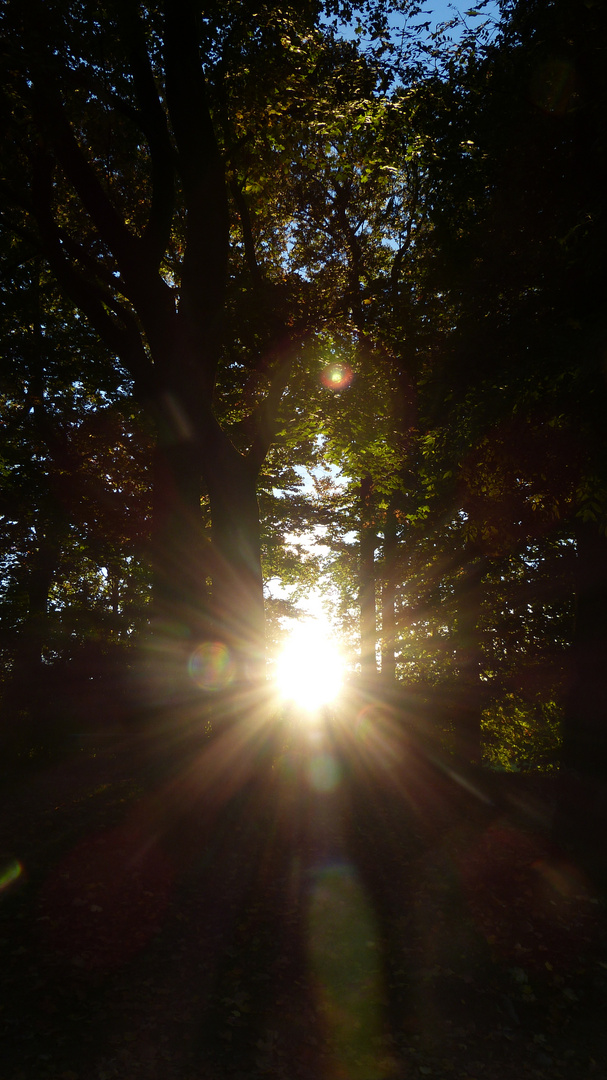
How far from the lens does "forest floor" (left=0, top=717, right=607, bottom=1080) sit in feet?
15.4

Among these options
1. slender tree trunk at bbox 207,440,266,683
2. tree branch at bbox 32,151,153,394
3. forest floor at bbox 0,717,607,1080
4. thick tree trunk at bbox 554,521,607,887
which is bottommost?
forest floor at bbox 0,717,607,1080

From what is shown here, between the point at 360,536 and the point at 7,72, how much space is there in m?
18.1

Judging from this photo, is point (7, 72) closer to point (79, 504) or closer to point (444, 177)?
point (444, 177)

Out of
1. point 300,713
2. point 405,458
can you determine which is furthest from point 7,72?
point 300,713

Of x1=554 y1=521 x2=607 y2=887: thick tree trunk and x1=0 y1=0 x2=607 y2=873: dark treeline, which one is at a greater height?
x1=0 y1=0 x2=607 y2=873: dark treeline

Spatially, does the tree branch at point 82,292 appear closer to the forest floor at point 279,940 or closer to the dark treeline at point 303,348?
the dark treeline at point 303,348

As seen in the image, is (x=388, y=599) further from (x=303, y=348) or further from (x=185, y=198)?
(x=185, y=198)

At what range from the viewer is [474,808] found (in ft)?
34.4

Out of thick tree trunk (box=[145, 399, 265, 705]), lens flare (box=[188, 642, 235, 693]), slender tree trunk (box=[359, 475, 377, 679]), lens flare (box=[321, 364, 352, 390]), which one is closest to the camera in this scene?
thick tree trunk (box=[145, 399, 265, 705])

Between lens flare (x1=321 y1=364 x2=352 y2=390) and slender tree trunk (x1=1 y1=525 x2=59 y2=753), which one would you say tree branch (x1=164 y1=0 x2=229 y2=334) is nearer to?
lens flare (x1=321 y1=364 x2=352 y2=390)

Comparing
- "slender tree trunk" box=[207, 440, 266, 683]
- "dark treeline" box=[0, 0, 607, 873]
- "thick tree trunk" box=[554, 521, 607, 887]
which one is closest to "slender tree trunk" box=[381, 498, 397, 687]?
"dark treeline" box=[0, 0, 607, 873]

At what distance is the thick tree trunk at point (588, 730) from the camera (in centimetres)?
771

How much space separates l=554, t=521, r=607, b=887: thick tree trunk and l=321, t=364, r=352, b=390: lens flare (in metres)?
8.97

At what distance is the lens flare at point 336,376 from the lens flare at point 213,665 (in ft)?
25.4
